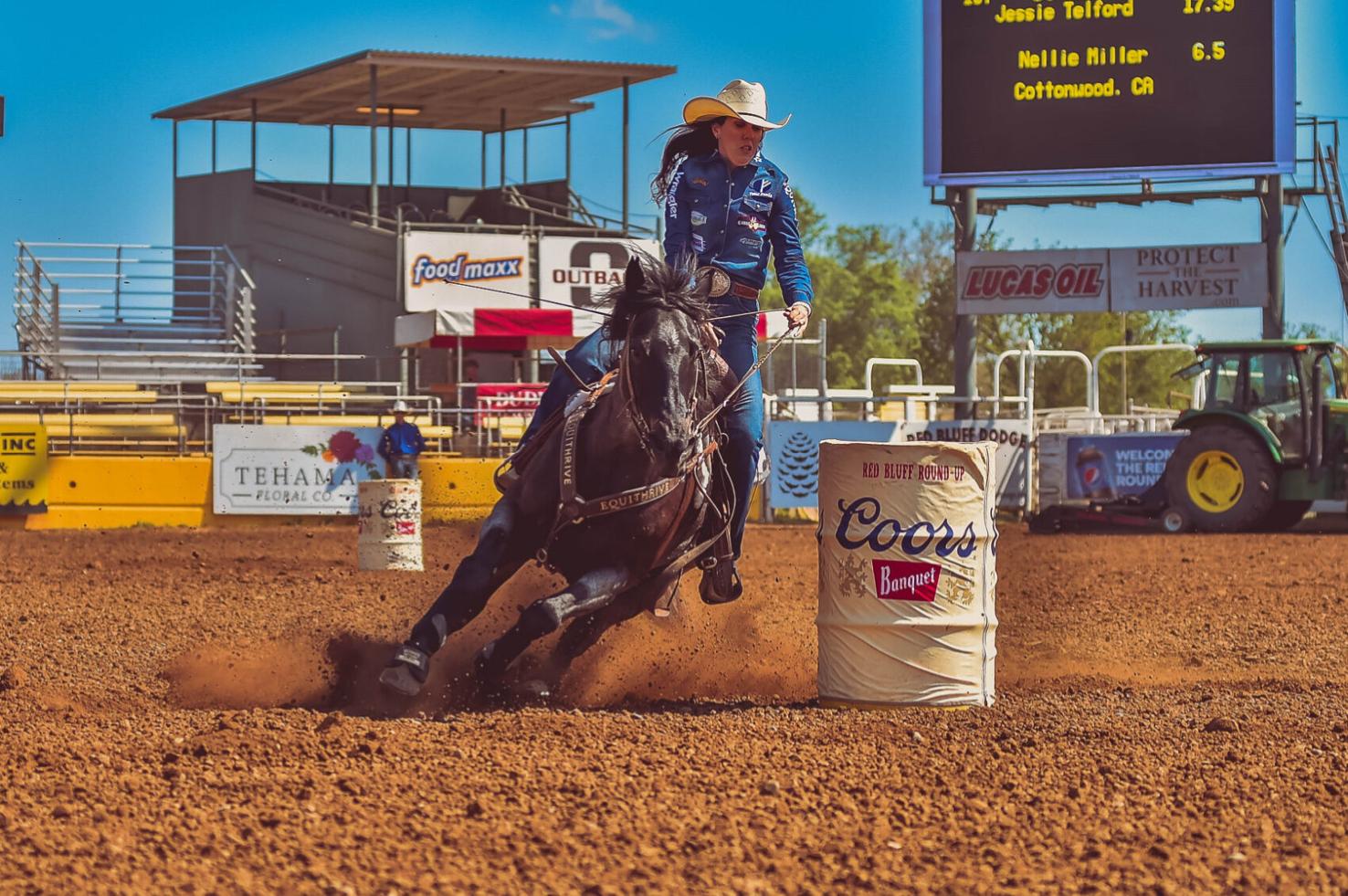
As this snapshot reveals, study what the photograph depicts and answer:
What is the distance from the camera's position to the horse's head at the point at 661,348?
668 centimetres

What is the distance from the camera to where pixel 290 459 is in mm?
23078

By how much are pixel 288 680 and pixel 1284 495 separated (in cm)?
1671

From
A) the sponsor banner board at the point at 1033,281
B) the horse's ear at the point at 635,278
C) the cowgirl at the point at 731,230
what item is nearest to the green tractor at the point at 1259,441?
the sponsor banner board at the point at 1033,281

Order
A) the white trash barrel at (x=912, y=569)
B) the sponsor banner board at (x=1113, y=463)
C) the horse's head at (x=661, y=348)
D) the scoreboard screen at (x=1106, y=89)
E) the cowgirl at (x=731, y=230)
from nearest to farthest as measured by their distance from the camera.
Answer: the horse's head at (x=661, y=348) < the white trash barrel at (x=912, y=569) < the cowgirl at (x=731, y=230) < the sponsor banner board at (x=1113, y=463) < the scoreboard screen at (x=1106, y=89)

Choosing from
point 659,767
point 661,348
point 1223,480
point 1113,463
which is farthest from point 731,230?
point 1113,463

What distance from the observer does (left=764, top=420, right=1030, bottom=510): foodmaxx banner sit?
24.4 meters

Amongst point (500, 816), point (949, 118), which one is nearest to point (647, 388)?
point (500, 816)

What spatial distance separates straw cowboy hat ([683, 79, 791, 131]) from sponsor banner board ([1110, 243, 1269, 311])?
22117 mm

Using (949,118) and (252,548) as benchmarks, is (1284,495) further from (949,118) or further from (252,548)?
(252,548)

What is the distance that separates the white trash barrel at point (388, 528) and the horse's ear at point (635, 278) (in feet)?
28.1

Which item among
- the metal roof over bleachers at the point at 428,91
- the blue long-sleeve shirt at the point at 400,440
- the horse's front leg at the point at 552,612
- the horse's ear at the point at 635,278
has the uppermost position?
the metal roof over bleachers at the point at 428,91

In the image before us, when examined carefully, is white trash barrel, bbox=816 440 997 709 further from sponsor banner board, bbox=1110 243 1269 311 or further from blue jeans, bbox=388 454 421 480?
sponsor banner board, bbox=1110 243 1269 311

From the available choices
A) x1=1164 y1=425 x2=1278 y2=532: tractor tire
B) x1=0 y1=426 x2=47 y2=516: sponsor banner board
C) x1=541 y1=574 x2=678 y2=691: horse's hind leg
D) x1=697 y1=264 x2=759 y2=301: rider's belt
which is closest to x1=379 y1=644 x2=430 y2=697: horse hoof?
x1=541 y1=574 x2=678 y2=691: horse's hind leg

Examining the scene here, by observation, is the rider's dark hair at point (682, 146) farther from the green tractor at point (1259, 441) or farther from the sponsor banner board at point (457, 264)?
the sponsor banner board at point (457, 264)
